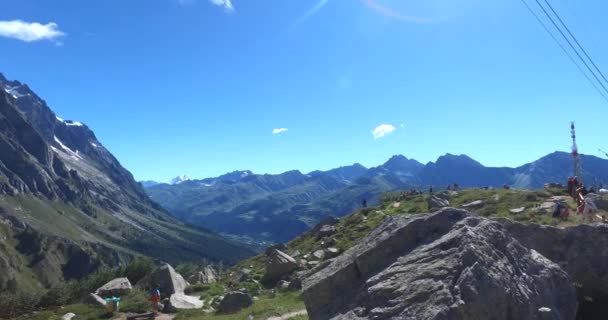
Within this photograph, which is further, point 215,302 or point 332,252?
point 332,252

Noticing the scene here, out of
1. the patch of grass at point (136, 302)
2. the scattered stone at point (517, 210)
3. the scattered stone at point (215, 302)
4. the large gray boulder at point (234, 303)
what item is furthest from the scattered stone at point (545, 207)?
the patch of grass at point (136, 302)

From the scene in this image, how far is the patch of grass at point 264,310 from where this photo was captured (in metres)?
29.2

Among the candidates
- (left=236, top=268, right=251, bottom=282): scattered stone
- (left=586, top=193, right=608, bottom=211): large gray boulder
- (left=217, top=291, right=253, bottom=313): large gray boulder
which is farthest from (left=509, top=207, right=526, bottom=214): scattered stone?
(left=217, top=291, right=253, bottom=313): large gray boulder

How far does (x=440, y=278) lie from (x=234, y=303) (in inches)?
938

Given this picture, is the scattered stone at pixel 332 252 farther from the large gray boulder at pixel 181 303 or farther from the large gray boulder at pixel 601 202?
the large gray boulder at pixel 601 202

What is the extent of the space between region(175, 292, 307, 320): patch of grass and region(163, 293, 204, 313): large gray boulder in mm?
1252

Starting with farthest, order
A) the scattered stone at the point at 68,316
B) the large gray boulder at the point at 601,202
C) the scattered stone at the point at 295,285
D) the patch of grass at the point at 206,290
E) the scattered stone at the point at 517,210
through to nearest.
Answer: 1. the scattered stone at the point at 517,210
2. the large gray boulder at the point at 601,202
3. the patch of grass at the point at 206,290
4. the scattered stone at the point at 295,285
5. the scattered stone at the point at 68,316

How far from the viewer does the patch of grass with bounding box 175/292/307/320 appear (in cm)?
2917

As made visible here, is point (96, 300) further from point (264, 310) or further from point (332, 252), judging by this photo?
point (332, 252)

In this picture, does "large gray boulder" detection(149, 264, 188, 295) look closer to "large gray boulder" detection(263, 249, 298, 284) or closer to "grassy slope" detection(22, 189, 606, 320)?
"grassy slope" detection(22, 189, 606, 320)

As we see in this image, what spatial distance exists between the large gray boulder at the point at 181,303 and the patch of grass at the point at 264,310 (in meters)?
1.25

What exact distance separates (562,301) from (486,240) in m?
4.13

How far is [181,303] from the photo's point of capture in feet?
125

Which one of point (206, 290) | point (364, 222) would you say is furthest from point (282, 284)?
point (364, 222)
